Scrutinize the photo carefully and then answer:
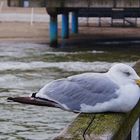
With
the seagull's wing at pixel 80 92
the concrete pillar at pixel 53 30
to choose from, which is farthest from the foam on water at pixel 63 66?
the seagull's wing at pixel 80 92

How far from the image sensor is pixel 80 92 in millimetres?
3377

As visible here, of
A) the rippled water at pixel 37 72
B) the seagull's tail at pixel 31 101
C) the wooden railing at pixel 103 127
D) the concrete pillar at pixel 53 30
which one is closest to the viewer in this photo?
the wooden railing at pixel 103 127

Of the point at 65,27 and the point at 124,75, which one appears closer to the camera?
the point at 124,75

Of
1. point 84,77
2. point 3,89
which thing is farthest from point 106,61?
point 84,77

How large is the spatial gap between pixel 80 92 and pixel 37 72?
11.2 meters

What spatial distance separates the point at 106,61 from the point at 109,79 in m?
13.3

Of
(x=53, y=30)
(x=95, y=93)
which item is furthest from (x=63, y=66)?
(x=95, y=93)

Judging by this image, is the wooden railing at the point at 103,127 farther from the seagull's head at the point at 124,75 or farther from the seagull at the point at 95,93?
the seagull's head at the point at 124,75

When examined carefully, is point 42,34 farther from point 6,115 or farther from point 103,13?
point 6,115

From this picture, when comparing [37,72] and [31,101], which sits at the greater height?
[31,101]

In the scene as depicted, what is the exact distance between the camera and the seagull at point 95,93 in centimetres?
330

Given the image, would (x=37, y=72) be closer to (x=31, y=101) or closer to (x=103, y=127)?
(x=31, y=101)

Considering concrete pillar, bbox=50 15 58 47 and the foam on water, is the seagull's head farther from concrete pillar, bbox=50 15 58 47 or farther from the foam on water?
concrete pillar, bbox=50 15 58 47

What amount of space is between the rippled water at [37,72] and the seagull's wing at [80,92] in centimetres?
451
